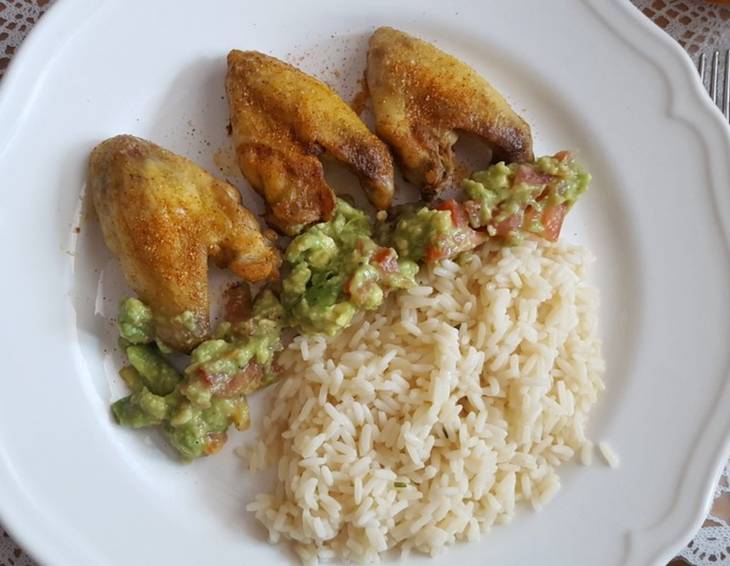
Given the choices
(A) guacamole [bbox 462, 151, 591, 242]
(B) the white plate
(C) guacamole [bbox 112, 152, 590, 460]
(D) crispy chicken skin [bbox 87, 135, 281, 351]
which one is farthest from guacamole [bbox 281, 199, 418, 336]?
(B) the white plate

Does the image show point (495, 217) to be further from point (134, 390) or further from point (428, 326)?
point (134, 390)

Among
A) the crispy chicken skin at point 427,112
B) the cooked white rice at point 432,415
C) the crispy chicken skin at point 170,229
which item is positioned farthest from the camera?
the crispy chicken skin at point 427,112

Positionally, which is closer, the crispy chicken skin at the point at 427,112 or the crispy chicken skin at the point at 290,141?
the crispy chicken skin at the point at 290,141

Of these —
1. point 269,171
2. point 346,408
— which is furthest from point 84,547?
point 269,171

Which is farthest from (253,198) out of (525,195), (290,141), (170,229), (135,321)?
(525,195)

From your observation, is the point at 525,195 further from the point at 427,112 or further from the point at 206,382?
the point at 206,382

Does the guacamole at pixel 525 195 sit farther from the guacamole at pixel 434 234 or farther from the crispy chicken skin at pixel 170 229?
the crispy chicken skin at pixel 170 229

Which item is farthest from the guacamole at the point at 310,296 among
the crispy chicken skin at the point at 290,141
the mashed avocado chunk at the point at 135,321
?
the crispy chicken skin at the point at 290,141
